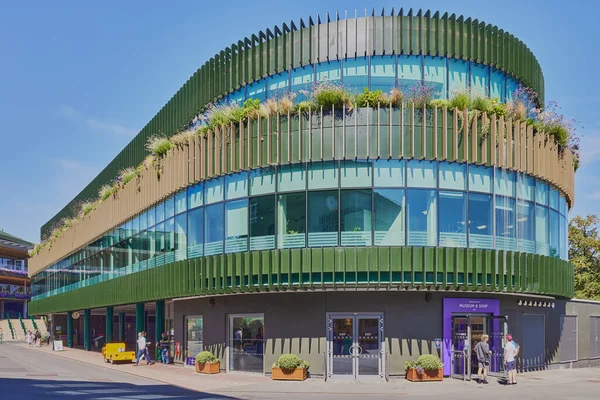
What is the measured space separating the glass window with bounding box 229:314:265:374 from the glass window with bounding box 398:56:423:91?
11424mm

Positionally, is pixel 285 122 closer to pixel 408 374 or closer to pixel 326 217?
pixel 326 217

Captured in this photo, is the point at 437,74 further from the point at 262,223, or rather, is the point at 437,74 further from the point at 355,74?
the point at 262,223

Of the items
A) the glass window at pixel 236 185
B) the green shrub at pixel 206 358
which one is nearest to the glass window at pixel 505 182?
the glass window at pixel 236 185

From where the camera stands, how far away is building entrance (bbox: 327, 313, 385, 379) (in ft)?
90.2

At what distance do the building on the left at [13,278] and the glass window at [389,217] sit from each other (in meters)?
96.9

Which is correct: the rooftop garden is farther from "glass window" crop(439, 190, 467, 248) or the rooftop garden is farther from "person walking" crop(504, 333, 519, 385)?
"person walking" crop(504, 333, 519, 385)

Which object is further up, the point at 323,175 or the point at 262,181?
the point at 323,175

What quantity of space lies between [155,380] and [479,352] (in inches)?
502

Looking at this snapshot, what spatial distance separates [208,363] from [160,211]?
1007cm

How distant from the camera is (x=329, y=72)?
30.7 metres

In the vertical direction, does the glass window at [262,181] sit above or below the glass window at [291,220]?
above

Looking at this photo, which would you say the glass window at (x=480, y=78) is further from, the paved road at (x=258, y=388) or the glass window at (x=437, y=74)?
the paved road at (x=258, y=388)

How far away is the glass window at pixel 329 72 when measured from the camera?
3050cm

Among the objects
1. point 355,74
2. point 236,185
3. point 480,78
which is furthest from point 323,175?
point 480,78
